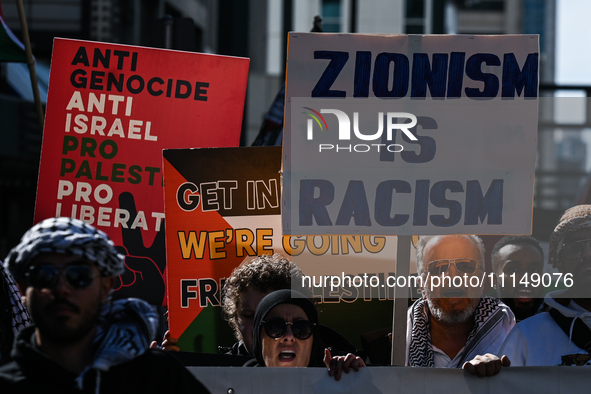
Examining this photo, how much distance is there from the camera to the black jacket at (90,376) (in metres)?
1.93

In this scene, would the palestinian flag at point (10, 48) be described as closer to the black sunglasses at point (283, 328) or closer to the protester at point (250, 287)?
the protester at point (250, 287)

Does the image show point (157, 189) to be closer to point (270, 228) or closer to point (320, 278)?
point (270, 228)

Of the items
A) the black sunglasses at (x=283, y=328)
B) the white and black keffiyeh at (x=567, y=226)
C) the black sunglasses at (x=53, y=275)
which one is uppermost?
the white and black keffiyeh at (x=567, y=226)

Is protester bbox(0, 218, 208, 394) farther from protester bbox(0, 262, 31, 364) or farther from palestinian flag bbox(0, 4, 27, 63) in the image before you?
palestinian flag bbox(0, 4, 27, 63)

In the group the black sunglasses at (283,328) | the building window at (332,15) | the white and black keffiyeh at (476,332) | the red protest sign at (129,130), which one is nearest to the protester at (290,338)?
the black sunglasses at (283,328)

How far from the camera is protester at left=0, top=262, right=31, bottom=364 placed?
9.60 ft

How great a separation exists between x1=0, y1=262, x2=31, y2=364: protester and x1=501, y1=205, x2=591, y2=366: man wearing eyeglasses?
1.85m

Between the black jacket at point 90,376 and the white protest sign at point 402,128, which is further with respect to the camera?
the white protest sign at point 402,128

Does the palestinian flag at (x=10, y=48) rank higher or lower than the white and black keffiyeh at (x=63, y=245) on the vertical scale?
higher

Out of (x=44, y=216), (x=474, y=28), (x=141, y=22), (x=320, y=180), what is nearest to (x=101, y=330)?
(x=320, y=180)

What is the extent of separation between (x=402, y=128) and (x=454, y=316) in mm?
816

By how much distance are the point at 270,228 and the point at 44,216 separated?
122 cm

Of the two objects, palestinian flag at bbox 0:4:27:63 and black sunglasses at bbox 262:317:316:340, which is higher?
palestinian flag at bbox 0:4:27:63

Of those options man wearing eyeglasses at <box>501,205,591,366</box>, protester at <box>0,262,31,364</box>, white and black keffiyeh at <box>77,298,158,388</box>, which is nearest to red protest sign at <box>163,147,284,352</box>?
protester at <box>0,262,31,364</box>
